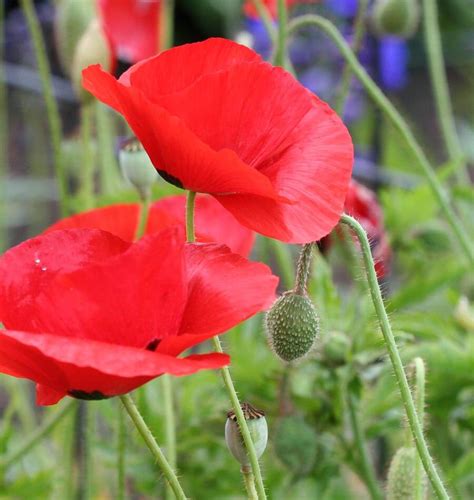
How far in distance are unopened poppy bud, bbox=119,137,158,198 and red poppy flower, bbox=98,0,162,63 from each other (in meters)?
0.44

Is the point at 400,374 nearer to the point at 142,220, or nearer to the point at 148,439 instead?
the point at 148,439

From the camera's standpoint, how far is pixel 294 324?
0.43 meters

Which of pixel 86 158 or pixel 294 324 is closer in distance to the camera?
pixel 294 324

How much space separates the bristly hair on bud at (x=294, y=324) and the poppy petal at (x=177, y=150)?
0.05m

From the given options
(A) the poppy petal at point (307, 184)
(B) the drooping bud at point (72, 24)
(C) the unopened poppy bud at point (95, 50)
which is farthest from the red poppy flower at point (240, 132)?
(B) the drooping bud at point (72, 24)

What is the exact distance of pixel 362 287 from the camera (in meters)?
0.73

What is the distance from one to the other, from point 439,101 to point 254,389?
1.18ft

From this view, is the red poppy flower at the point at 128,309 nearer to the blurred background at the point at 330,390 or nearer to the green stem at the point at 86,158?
the blurred background at the point at 330,390

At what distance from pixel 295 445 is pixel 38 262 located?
0.31 m

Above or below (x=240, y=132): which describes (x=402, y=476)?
below

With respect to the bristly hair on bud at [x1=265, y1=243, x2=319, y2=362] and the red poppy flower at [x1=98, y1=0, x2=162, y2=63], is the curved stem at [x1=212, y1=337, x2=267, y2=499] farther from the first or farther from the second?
the red poppy flower at [x1=98, y1=0, x2=162, y2=63]

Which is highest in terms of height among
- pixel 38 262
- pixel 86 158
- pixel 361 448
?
pixel 38 262

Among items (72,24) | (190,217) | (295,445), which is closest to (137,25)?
(72,24)

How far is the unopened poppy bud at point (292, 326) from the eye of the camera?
1.40 ft
